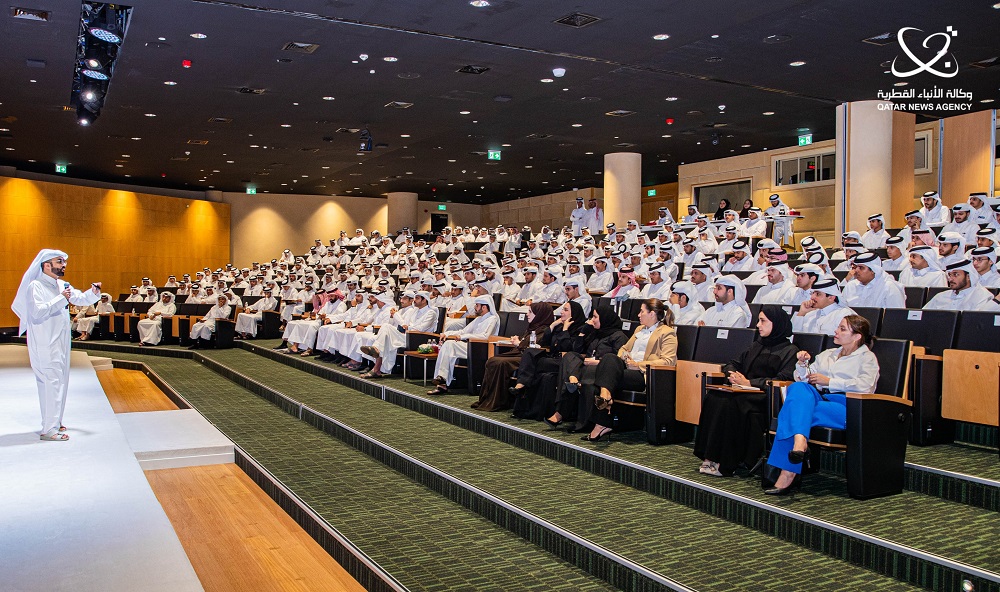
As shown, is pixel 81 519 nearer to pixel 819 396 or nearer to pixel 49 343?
pixel 49 343

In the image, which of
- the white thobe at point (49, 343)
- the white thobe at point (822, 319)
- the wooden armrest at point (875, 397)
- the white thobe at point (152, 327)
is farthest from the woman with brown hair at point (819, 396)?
the white thobe at point (152, 327)

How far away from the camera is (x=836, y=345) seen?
177 inches

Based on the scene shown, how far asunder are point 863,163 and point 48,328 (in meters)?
10.4

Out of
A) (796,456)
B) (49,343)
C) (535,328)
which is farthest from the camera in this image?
(535,328)

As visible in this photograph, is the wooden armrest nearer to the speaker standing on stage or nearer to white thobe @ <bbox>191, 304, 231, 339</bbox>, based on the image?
the speaker standing on stage

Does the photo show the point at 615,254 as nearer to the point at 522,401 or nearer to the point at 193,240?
the point at 522,401

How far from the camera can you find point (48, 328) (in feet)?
17.4

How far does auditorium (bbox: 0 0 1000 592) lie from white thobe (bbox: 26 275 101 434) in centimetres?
2

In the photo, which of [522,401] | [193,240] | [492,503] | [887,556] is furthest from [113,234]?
[887,556]

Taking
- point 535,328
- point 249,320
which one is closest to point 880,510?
point 535,328

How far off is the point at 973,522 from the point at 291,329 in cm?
942

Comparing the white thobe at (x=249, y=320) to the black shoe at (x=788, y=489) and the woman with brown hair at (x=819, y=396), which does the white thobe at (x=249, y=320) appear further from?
the black shoe at (x=788, y=489)

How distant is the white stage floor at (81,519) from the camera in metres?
2.90

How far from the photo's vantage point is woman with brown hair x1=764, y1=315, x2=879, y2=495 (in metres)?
3.80
